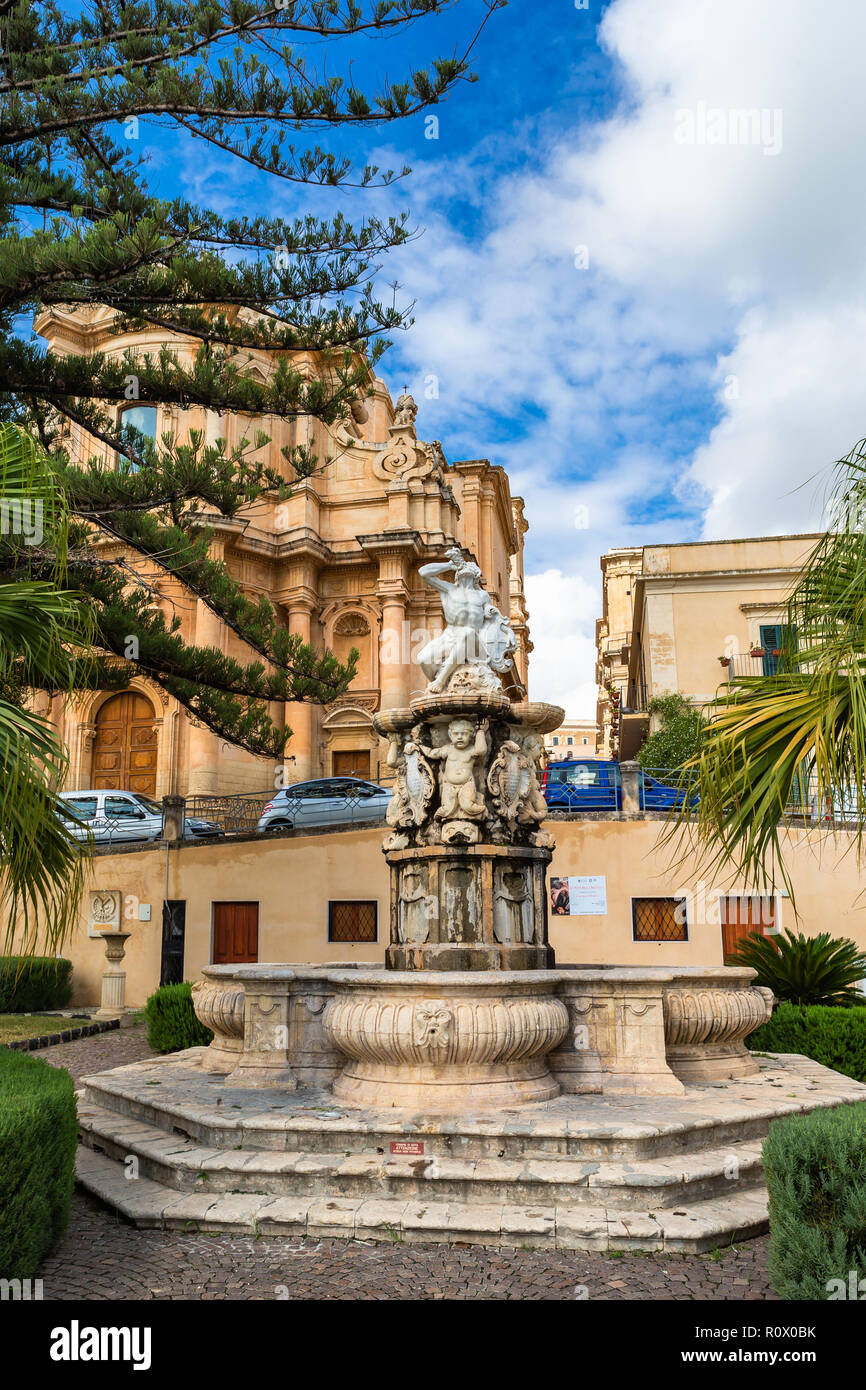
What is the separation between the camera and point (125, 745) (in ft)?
102

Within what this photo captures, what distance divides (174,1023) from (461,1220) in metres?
8.19

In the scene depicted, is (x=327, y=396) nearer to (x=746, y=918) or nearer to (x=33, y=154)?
(x=33, y=154)

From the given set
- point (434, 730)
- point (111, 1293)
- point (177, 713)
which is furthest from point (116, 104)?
point (177, 713)

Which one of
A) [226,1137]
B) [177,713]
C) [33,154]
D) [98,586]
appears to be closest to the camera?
[226,1137]

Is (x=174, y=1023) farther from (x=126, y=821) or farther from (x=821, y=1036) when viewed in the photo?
(x=126, y=821)

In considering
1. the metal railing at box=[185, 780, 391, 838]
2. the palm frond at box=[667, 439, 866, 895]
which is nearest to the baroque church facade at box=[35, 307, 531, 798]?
the metal railing at box=[185, 780, 391, 838]

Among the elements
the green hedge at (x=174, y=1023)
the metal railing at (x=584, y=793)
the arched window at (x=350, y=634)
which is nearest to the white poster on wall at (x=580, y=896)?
the metal railing at (x=584, y=793)

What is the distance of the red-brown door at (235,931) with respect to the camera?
66.0 feet

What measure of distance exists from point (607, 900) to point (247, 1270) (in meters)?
14.2

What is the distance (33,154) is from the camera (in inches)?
449

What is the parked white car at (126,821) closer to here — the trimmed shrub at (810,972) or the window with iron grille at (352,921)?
the window with iron grille at (352,921)

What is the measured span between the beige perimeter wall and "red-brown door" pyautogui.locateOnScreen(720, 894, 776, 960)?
0.19 metres

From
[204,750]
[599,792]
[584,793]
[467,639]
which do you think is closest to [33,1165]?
[467,639]

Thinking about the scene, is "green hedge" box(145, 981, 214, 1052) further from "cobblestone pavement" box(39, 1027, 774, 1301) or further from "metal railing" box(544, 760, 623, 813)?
"metal railing" box(544, 760, 623, 813)
